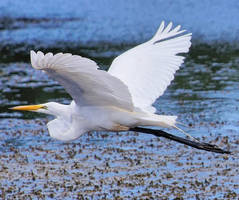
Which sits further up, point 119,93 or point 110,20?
point 110,20

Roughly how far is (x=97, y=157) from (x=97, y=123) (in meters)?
3.06

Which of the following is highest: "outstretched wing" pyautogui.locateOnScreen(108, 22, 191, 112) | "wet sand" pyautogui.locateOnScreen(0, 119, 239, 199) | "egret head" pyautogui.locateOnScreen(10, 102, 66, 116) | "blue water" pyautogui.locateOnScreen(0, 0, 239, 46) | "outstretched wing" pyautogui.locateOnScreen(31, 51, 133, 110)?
"blue water" pyautogui.locateOnScreen(0, 0, 239, 46)

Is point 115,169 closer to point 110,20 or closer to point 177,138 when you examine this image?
point 177,138

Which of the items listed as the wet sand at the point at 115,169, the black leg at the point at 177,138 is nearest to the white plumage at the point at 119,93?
the black leg at the point at 177,138

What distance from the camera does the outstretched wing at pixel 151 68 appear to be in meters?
7.22

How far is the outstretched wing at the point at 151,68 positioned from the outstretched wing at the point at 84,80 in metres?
0.43

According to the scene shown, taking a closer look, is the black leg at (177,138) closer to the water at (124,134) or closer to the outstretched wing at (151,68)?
the outstretched wing at (151,68)

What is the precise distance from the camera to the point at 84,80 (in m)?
6.07

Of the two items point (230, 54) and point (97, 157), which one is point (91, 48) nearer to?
point (230, 54)

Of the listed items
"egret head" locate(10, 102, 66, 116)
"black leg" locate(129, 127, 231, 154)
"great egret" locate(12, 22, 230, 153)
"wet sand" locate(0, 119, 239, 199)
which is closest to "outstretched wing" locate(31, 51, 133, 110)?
"great egret" locate(12, 22, 230, 153)

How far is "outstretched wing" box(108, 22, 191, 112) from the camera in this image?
7.22m

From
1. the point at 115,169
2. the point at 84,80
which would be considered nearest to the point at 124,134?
the point at 115,169

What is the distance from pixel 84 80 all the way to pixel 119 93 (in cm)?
48

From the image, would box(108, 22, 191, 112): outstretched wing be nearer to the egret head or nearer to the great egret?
the great egret
